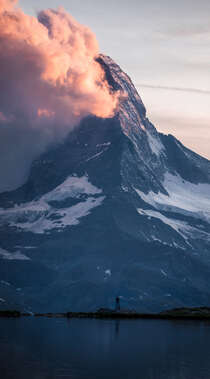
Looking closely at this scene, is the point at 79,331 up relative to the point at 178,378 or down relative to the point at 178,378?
down

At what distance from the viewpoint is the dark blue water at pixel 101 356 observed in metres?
113

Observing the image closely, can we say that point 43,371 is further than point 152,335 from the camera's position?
No

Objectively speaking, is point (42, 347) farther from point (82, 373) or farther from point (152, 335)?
point (152, 335)

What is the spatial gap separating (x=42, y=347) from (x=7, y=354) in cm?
1554

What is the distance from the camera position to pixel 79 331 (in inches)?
7825

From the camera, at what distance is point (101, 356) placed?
134125 millimetres

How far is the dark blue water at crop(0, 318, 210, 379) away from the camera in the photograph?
113 m

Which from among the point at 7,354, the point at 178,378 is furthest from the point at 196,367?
the point at 7,354

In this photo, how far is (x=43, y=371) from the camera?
112 metres

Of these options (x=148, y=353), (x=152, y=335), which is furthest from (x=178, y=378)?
(x=152, y=335)

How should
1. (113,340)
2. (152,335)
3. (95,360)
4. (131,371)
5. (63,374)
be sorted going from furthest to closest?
(152,335), (113,340), (95,360), (131,371), (63,374)

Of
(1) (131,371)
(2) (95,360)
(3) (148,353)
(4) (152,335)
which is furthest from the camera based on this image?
(4) (152,335)

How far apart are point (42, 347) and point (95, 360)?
19193 millimetres

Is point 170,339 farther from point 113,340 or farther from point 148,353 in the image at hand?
point 148,353
